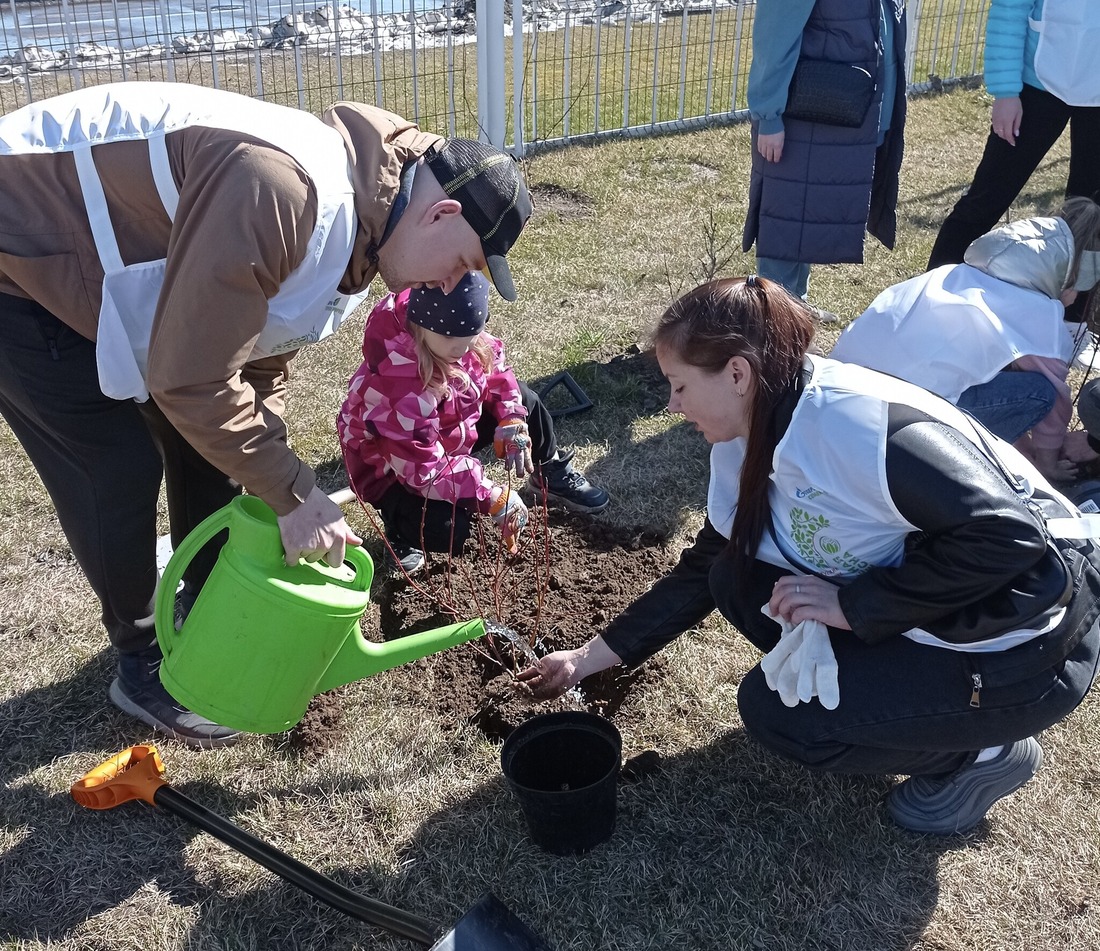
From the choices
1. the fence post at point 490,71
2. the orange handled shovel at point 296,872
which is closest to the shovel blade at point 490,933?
the orange handled shovel at point 296,872

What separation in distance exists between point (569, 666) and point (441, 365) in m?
1.03

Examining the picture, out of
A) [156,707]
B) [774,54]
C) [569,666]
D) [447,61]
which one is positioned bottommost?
[156,707]

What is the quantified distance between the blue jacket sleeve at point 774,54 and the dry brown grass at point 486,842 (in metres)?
1.73

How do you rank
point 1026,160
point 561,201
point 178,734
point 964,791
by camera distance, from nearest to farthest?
point 964,791 < point 178,734 < point 1026,160 < point 561,201

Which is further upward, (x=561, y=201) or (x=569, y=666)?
(x=561, y=201)

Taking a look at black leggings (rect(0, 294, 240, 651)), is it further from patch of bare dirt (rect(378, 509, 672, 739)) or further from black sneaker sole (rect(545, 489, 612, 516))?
black sneaker sole (rect(545, 489, 612, 516))

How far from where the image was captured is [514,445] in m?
3.34

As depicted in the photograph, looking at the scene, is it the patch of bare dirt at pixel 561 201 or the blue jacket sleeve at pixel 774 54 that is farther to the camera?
the patch of bare dirt at pixel 561 201

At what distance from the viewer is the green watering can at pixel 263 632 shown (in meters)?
2.17

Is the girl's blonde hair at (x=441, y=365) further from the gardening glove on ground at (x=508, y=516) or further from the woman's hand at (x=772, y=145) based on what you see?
the woman's hand at (x=772, y=145)

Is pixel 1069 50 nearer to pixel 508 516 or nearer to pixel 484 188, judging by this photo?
pixel 508 516

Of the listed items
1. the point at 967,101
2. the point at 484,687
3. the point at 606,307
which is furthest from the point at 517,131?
the point at 484,687

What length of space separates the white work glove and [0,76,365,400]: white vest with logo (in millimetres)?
1187

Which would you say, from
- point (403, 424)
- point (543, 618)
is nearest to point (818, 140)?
point (403, 424)
